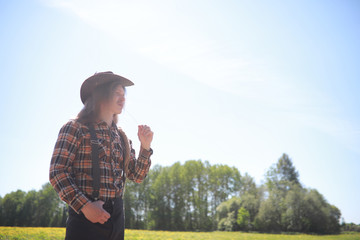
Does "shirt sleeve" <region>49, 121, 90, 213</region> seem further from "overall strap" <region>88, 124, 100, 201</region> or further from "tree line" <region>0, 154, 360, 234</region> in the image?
"tree line" <region>0, 154, 360, 234</region>

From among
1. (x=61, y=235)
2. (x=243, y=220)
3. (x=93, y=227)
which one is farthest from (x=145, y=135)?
(x=243, y=220)

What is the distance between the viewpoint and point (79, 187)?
217 cm

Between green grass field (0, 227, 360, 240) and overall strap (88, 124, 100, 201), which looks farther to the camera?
green grass field (0, 227, 360, 240)

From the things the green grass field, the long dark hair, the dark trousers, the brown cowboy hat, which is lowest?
the green grass field

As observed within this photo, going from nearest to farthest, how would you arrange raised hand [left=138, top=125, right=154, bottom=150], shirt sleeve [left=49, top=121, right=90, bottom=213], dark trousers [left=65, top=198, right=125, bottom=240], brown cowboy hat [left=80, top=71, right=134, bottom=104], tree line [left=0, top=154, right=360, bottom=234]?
shirt sleeve [left=49, top=121, right=90, bottom=213] < dark trousers [left=65, top=198, right=125, bottom=240] < brown cowboy hat [left=80, top=71, right=134, bottom=104] < raised hand [left=138, top=125, right=154, bottom=150] < tree line [left=0, top=154, right=360, bottom=234]

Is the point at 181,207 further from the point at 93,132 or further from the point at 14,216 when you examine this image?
the point at 93,132

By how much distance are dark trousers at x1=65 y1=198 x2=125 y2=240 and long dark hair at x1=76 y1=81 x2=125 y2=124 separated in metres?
0.90

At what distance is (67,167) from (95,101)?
82cm

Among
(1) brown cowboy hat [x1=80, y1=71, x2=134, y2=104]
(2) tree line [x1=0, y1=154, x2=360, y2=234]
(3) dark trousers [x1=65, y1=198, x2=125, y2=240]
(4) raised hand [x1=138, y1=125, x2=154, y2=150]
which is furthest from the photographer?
(2) tree line [x1=0, y1=154, x2=360, y2=234]

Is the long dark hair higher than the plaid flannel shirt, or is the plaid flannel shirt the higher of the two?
the long dark hair

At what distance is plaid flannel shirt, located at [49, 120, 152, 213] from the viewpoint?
2.00 metres

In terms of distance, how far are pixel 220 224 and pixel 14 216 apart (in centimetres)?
4499

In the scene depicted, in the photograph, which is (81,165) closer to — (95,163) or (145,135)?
(95,163)

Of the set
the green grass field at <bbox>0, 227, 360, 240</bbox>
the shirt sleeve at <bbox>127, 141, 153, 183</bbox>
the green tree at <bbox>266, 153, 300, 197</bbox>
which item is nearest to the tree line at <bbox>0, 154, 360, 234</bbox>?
the green tree at <bbox>266, 153, 300, 197</bbox>
